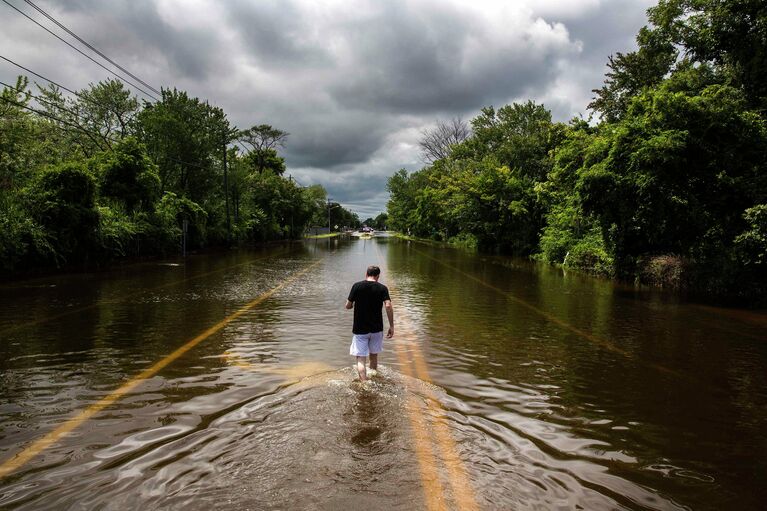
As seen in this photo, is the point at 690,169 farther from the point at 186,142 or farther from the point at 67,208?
the point at 186,142

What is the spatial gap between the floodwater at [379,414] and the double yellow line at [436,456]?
0.06 feet

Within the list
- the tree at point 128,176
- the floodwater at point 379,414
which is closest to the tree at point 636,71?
the floodwater at point 379,414

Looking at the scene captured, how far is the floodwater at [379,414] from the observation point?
3.31 meters

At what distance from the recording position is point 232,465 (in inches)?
142

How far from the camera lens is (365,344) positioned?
19.0 ft

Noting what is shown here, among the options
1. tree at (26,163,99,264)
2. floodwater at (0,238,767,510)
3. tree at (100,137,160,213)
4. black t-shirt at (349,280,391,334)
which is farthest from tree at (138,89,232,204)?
black t-shirt at (349,280,391,334)

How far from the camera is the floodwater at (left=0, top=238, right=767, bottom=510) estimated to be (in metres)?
3.31

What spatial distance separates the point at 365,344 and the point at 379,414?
1.20 metres

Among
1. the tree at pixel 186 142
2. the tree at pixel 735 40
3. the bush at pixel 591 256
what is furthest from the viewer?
the tree at pixel 186 142

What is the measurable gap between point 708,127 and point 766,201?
3317 mm

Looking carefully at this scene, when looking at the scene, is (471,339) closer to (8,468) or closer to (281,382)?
(281,382)

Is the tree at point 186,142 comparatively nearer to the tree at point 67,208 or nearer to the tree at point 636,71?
the tree at point 67,208

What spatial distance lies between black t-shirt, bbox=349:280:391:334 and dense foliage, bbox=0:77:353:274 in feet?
56.1

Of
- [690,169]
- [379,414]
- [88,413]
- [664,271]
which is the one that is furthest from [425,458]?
[690,169]
